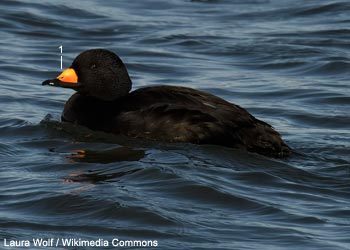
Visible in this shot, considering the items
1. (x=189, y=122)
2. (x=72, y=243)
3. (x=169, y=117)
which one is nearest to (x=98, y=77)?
(x=169, y=117)

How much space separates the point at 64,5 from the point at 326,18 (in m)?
3.92

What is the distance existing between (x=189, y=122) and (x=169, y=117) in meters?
0.18

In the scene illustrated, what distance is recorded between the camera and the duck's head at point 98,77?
37.9ft

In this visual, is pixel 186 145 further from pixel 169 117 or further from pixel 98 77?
pixel 98 77

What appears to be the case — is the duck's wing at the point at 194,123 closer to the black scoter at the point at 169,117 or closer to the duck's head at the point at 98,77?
the black scoter at the point at 169,117

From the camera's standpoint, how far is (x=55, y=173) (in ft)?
33.2

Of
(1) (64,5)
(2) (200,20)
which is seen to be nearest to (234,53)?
(2) (200,20)

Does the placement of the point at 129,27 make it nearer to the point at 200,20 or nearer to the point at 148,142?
the point at 200,20

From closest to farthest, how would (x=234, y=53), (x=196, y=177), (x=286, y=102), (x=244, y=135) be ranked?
(x=196, y=177), (x=244, y=135), (x=286, y=102), (x=234, y=53)

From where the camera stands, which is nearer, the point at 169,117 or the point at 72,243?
the point at 72,243

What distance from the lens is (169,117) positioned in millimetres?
10867

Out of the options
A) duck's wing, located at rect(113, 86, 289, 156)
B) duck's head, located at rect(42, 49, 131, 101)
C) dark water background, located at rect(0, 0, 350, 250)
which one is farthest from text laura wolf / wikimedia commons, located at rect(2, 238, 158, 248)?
duck's head, located at rect(42, 49, 131, 101)

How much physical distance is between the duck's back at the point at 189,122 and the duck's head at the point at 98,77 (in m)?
0.40

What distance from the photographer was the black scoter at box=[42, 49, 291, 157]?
1076cm
